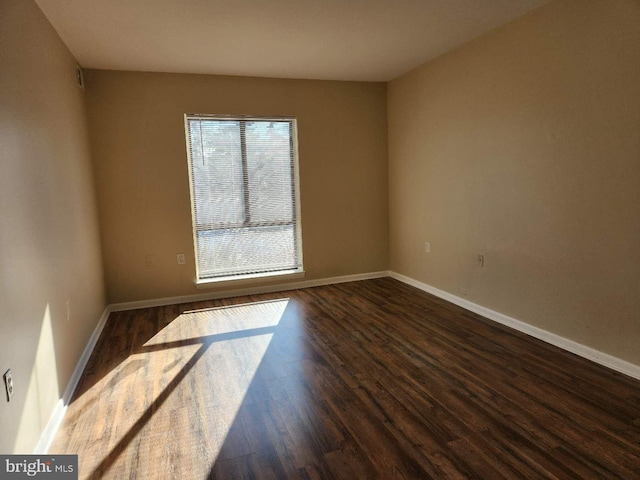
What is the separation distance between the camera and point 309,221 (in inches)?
Result: 191

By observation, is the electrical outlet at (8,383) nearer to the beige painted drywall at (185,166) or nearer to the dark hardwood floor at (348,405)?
the dark hardwood floor at (348,405)

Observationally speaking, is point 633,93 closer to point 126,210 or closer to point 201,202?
point 201,202

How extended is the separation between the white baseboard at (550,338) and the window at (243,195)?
6.10ft

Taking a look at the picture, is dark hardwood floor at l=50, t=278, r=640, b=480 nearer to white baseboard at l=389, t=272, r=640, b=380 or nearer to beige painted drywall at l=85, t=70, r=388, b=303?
white baseboard at l=389, t=272, r=640, b=380

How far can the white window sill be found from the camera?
4.55m

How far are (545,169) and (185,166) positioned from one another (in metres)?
3.35

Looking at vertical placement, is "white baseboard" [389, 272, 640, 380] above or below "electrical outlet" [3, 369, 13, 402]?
below

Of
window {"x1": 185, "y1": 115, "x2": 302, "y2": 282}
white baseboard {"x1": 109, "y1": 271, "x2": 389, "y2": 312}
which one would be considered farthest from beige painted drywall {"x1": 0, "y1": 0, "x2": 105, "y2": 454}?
window {"x1": 185, "y1": 115, "x2": 302, "y2": 282}

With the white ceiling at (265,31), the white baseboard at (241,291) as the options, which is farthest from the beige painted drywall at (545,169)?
the white baseboard at (241,291)

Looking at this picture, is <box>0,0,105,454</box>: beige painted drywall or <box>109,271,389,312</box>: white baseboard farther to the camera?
<box>109,271,389,312</box>: white baseboard

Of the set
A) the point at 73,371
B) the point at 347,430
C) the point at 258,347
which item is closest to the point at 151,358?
the point at 73,371

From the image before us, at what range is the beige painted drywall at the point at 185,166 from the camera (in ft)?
13.4

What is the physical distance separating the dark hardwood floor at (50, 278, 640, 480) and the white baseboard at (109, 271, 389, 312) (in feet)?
2.22

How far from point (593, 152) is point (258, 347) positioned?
106 inches
